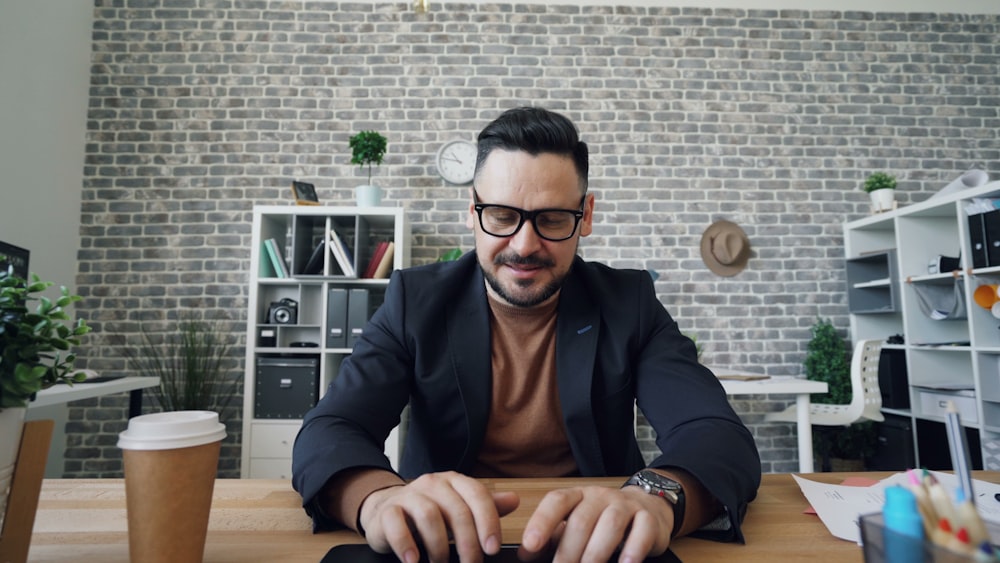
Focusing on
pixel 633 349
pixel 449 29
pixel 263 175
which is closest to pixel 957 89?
pixel 449 29

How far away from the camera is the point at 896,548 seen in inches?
13.4

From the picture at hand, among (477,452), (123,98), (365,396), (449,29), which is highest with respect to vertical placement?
(449,29)

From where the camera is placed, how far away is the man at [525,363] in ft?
3.28

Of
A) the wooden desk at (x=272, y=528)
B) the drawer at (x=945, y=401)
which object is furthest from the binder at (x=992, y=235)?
the wooden desk at (x=272, y=528)

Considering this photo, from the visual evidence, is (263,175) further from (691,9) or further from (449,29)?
(691,9)

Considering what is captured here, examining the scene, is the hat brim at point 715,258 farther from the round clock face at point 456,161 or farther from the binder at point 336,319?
the binder at point 336,319

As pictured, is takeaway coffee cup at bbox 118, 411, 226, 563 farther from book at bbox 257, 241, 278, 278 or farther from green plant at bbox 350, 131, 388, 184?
green plant at bbox 350, 131, 388, 184

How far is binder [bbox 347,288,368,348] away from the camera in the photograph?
3.27 meters

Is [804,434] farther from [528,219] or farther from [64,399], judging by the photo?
[64,399]

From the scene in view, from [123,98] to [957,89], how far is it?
6.48 metres

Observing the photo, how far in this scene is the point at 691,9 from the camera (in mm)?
4043

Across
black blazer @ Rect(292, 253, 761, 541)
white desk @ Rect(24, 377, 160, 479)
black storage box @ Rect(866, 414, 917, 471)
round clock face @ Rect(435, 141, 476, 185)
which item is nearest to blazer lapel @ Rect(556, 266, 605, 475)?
black blazer @ Rect(292, 253, 761, 541)

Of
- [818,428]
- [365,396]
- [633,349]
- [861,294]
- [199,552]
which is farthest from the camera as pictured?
[861,294]

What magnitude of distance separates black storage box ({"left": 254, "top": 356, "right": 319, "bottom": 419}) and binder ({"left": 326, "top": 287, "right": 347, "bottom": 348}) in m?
0.18
